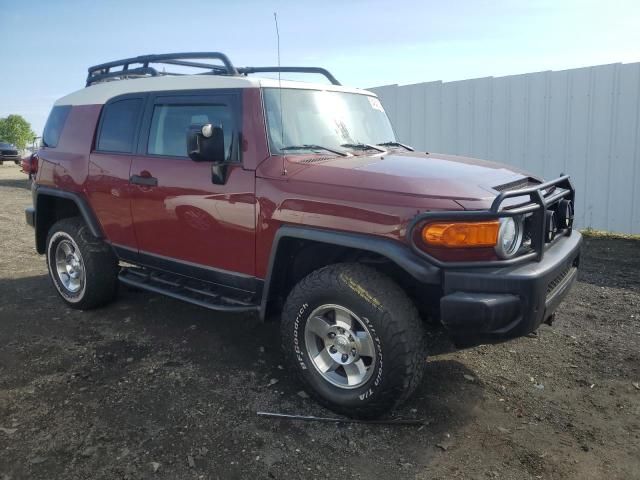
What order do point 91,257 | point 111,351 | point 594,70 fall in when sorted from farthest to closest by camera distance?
point 594,70 → point 91,257 → point 111,351

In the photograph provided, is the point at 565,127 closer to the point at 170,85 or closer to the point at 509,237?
the point at 509,237

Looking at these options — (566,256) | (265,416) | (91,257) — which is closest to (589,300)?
(566,256)

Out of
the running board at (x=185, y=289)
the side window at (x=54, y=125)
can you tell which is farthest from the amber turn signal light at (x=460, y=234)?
the side window at (x=54, y=125)

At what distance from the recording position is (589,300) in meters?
5.34

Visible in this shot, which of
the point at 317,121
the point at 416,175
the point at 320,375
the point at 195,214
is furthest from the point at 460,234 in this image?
the point at 195,214

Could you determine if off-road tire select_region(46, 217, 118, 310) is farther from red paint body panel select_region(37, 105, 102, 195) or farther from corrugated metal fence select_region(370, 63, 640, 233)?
corrugated metal fence select_region(370, 63, 640, 233)

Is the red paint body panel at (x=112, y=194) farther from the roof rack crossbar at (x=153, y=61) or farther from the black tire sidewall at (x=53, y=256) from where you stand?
the roof rack crossbar at (x=153, y=61)

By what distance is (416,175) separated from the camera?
321 centimetres

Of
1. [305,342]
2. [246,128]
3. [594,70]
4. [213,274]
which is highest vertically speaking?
[594,70]

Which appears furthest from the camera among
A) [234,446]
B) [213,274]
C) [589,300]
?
[589,300]

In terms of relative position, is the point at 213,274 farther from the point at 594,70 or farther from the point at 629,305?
the point at 594,70

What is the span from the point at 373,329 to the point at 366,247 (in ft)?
1.51

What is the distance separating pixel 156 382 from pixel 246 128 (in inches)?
Answer: 72.8

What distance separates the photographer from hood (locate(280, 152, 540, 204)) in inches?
120
